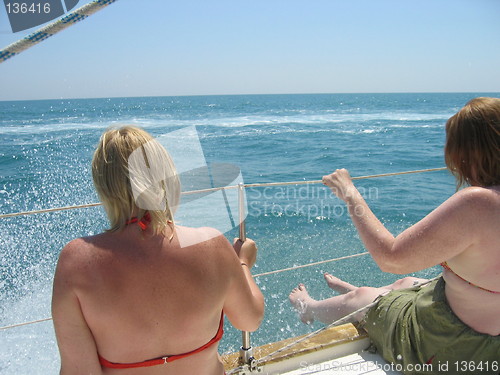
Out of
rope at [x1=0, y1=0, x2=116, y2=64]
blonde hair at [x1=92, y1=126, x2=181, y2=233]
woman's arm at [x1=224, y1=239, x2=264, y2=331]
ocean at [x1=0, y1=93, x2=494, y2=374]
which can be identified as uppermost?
rope at [x1=0, y1=0, x2=116, y2=64]

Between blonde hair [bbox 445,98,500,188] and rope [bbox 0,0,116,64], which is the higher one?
rope [bbox 0,0,116,64]

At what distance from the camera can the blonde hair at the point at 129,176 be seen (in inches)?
32.0

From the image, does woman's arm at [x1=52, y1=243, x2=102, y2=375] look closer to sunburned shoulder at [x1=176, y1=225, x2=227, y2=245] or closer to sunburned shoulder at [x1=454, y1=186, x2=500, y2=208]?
sunburned shoulder at [x1=176, y1=225, x2=227, y2=245]

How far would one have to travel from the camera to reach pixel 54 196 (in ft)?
27.1

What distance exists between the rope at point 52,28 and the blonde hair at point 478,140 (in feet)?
3.17

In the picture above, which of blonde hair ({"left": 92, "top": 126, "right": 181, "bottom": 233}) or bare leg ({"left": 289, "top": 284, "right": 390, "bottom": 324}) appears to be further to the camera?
bare leg ({"left": 289, "top": 284, "right": 390, "bottom": 324})

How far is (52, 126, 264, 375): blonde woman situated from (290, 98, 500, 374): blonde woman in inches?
17.7

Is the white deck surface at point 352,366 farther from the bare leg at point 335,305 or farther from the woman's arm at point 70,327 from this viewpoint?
the woman's arm at point 70,327

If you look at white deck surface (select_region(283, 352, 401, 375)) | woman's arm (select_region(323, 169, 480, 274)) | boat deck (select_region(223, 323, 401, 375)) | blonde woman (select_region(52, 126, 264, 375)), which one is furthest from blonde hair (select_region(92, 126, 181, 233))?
white deck surface (select_region(283, 352, 401, 375))

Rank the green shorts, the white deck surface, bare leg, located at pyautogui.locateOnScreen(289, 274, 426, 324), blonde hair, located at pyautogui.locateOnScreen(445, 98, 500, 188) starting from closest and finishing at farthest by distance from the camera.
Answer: blonde hair, located at pyautogui.locateOnScreen(445, 98, 500, 188) → the green shorts → the white deck surface → bare leg, located at pyautogui.locateOnScreen(289, 274, 426, 324)

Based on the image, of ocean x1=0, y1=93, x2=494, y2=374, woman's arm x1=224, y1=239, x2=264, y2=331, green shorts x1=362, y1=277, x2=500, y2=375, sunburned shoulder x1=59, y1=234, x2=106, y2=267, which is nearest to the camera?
sunburned shoulder x1=59, y1=234, x2=106, y2=267

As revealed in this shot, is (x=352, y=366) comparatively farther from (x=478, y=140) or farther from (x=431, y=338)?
(x=478, y=140)

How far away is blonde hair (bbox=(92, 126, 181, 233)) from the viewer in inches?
32.0

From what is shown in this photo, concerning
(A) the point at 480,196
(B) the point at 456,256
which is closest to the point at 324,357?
(B) the point at 456,256
